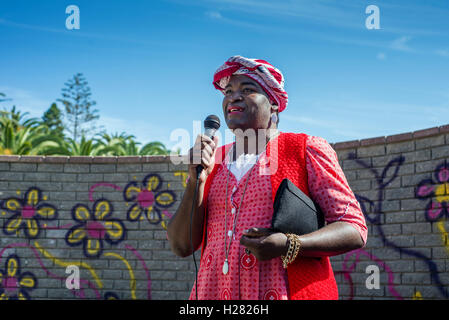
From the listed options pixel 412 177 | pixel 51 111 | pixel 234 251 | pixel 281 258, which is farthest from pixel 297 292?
pixel 51 111

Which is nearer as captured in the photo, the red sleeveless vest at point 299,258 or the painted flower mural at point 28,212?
the red sleeveless vest at point 299,258

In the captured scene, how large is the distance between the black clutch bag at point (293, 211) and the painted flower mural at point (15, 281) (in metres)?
6.66

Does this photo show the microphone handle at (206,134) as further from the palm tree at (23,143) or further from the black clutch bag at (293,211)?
the palm tree at (23,143)

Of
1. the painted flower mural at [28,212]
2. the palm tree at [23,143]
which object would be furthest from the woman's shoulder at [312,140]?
the palm tree at [23,143]

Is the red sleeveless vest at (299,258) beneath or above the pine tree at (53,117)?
beneath

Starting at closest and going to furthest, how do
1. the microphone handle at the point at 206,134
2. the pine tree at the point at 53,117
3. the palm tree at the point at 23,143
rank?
1. the microphone handle at the point at 206,134
2. the palm tree at the point at 23,143
3. the pine tree at the point at 53,117

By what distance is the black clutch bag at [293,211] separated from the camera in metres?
2.02

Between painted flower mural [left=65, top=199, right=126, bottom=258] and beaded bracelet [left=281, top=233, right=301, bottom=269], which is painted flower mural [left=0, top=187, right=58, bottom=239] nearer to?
painted flower mural [left=65, top=199, right=126, bottom=258]

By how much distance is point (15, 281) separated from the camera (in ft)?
25.2

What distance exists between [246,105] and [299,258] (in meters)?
0.81

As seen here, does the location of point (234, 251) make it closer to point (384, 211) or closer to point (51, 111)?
point (384, 211)

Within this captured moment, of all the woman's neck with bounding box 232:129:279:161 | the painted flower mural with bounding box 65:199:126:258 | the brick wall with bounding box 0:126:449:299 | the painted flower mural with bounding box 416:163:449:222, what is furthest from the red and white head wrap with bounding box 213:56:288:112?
the painted flower mural with bounding box 65:199:126:258

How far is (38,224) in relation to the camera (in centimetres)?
775

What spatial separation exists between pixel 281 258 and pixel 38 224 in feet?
21.4
